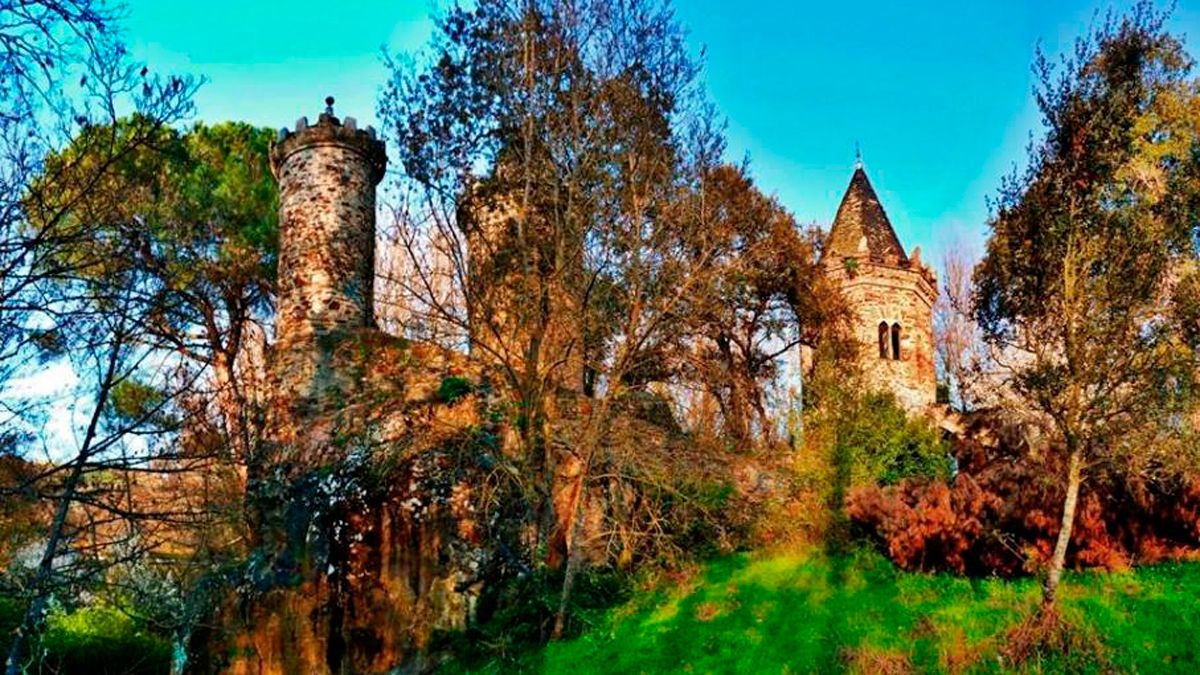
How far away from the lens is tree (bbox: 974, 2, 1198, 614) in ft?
32.3

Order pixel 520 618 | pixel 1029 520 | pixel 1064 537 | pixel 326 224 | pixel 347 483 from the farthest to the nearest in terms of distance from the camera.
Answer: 1. pixel 326 224
2. pixel 347 483
3. pixel 520 618
4. pixel 1029 520
5. pixel 1064 537

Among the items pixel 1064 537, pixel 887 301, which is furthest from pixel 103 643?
pixel 887 301

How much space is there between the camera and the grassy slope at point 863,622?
9.12 meters

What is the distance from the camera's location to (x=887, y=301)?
79.6 feet

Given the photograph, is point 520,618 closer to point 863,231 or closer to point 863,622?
point 863,622

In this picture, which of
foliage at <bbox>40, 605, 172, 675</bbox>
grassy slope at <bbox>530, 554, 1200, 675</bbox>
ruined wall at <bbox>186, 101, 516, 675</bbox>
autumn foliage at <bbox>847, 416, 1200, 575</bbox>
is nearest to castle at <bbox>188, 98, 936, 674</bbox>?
ruined wall at <bbox>186, 101, 516, 675</bbox>

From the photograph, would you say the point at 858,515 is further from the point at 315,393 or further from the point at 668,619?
the point at 315,393

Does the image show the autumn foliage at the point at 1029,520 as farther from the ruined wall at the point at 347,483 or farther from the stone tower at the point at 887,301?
the stone tower at the point at 887,301

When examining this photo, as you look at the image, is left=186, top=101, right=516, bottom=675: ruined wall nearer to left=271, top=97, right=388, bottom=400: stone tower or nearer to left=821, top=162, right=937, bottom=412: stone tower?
left=271, top=97, right=388, bottom=400: stone tower

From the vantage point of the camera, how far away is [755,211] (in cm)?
2223

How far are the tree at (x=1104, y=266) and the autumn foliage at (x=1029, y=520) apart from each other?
901mm

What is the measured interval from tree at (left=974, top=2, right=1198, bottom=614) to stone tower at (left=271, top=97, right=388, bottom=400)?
437 inches

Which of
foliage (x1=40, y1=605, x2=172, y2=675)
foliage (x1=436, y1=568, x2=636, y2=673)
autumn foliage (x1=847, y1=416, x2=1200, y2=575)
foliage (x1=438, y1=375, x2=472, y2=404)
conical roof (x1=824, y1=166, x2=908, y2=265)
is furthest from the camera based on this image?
conical roof (x1=824, y1=166, x2=908, y2=265)

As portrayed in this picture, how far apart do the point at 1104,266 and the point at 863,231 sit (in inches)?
594
